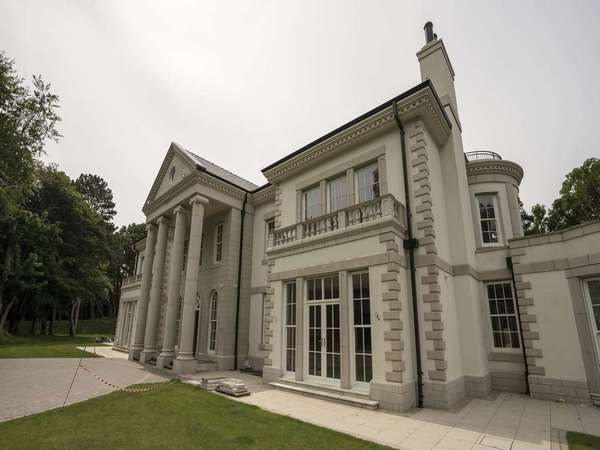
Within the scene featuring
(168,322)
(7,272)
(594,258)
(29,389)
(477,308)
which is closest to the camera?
(594,258)

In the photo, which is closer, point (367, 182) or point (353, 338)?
point (353, 338)

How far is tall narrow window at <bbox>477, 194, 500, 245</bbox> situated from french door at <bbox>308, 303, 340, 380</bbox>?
6769 millimetres

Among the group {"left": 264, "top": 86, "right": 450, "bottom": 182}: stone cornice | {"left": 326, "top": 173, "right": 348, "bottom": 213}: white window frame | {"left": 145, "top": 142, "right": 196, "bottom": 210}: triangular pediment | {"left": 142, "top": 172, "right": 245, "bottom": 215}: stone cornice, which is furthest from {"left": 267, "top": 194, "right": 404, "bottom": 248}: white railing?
{"left": 145, "top": 142, "right": 196, "bottom": 210}: triangular pediment

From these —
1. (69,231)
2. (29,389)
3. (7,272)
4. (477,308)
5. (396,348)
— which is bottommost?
(29,389)

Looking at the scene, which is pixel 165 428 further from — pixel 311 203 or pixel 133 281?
pixel 133 281

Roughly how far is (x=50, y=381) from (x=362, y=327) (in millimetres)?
10535

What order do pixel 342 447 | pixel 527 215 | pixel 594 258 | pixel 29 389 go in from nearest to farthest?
1. pixel 342 447
2. pixel 594 258
3. pixel 29 389
4. pixel 527 215

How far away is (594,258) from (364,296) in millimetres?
6440

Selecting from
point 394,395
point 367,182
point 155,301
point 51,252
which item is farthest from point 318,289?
point 51,252

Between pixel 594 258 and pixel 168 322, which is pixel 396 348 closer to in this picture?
pixel 594 258

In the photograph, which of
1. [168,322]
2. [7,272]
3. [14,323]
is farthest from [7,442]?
[14,323]

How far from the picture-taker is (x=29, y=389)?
9.44m

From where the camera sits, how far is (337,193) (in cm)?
1143

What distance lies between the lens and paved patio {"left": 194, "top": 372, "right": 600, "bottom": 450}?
570 cm
